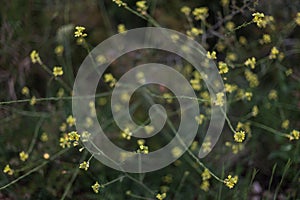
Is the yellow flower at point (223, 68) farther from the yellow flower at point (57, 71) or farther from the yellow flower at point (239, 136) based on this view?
the yellow flower at point (57, 71)

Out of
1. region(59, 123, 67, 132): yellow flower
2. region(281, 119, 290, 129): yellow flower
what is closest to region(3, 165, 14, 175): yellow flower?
region(59, 123, 67, 132): yellow flower

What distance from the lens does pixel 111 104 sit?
2.66 meters

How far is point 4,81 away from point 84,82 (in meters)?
0.48

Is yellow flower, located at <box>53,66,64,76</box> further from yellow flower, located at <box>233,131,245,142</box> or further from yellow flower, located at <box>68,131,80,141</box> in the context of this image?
yellow flower, located at <box>233,131,245,142</box>

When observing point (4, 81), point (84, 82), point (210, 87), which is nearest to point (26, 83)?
point (4, 81)

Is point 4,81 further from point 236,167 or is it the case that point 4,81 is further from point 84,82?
point 236,167

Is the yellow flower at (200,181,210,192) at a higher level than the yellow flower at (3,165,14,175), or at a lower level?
lower

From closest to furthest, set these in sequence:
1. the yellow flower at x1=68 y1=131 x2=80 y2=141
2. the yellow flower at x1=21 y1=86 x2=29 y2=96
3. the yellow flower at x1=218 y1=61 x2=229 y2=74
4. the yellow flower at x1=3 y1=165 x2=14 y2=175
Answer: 1. the yellow flower at x1=68 y1=131 x2=80 y2=141
2. the yellow flower at x1=218 y1=61 x2=229 y2=74
3. the yellow flower at x1=3 y1=165 x2=14 y2=175
4. the yellow flower at x1=21 y1=86 x2=29 y2=96

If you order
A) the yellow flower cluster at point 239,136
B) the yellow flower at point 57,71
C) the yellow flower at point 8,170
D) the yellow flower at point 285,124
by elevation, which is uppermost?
the yellow flower at point 57,71

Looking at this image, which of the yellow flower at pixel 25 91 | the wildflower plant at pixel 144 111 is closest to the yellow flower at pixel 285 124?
the wildflower plant at pixel 144 111

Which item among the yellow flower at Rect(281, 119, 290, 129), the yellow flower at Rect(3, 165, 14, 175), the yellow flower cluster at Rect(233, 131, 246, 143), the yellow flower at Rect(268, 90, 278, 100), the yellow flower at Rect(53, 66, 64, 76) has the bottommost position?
the yellow flower at Rect(281, 119, 290, 129)

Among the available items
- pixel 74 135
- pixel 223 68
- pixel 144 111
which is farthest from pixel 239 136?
pixel 144 111

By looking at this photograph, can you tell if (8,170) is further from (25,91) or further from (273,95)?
(273,95)

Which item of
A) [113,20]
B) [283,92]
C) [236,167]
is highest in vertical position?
[113,20]
